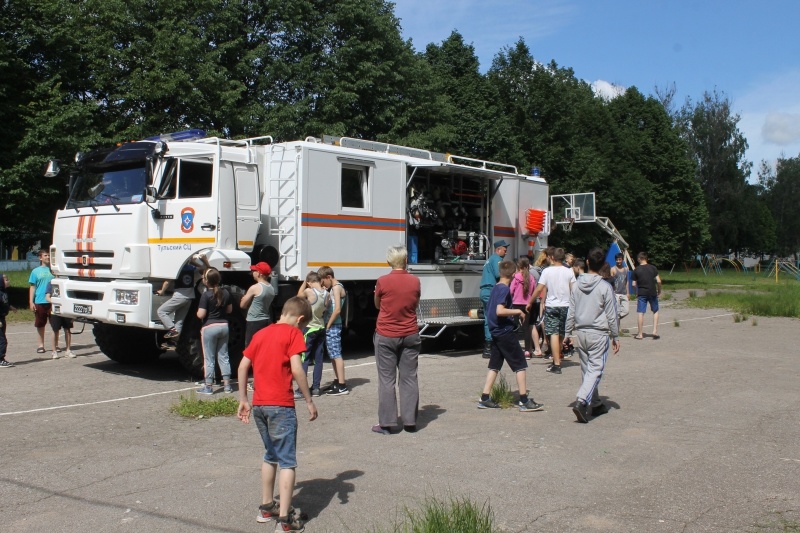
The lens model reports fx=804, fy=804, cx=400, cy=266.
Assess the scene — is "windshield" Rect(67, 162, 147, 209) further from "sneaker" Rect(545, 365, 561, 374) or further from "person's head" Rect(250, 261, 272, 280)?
"sneaker" Rect(545, 365, 561, 374)

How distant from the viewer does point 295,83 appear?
29281 millimetres

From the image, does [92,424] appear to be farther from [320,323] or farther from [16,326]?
[16,326]

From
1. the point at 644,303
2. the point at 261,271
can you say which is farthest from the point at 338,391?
the point at 644,303

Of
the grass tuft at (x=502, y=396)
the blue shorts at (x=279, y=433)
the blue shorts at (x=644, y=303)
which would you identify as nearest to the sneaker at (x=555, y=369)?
the grass tuft at (x=502, y=396)

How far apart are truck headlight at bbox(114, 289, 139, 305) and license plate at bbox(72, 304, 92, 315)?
647 millimetres

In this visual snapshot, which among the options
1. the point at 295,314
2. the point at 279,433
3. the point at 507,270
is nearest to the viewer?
the point at 279,433

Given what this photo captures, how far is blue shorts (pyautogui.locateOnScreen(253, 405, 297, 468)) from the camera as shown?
5371 mm

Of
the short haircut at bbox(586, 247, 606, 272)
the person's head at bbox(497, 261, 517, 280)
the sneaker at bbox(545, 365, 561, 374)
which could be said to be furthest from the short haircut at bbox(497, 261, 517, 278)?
the sneaker at bbox(545, 365, 561, 374)

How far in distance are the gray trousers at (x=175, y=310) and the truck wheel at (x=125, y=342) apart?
1644 millimetres

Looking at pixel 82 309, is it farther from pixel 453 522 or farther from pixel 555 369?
pixel 453 522

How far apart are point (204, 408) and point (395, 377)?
2288 mm

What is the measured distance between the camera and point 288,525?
5.27 m

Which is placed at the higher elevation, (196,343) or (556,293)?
(556,293)

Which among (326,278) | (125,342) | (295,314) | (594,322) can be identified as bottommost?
(125,342)
